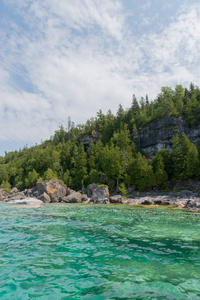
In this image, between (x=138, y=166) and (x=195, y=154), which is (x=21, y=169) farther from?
(x=195, y=154)

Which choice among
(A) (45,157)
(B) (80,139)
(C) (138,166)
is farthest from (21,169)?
(C) (138,166)

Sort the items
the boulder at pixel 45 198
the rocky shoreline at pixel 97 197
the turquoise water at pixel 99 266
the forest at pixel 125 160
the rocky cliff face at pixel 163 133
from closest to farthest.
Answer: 1. the turquoise water at pixel 99 266
2. the rocky shoreline at pixel 97 197
3. the boulder at pixel 45 198
4. the forest at pixel 125 160
5. the rocky cliff face at pixel 163 133

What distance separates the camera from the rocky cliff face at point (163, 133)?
211 ft

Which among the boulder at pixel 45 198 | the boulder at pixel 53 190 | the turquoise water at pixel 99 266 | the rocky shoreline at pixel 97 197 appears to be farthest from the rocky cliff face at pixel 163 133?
the turquoise water at pixel 99 266

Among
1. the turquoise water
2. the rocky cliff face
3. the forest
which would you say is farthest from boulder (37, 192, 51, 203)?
the rocky cliff face

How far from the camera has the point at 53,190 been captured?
5428 cm

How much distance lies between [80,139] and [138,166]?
174 ft

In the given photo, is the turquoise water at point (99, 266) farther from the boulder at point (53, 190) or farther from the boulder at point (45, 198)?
the boulder at point (53, 190)

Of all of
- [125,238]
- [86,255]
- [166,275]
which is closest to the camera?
[166,275]

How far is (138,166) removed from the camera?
5541 centimetres

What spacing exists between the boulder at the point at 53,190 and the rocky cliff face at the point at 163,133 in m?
35.9

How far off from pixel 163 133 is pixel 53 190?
44.6m

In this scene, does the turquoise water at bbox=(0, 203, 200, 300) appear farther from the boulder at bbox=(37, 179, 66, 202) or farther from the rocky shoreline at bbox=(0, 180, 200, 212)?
the boulder at bbox=(37, 179, 66, 202)

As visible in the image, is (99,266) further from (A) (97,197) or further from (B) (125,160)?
(B) (125,160)
